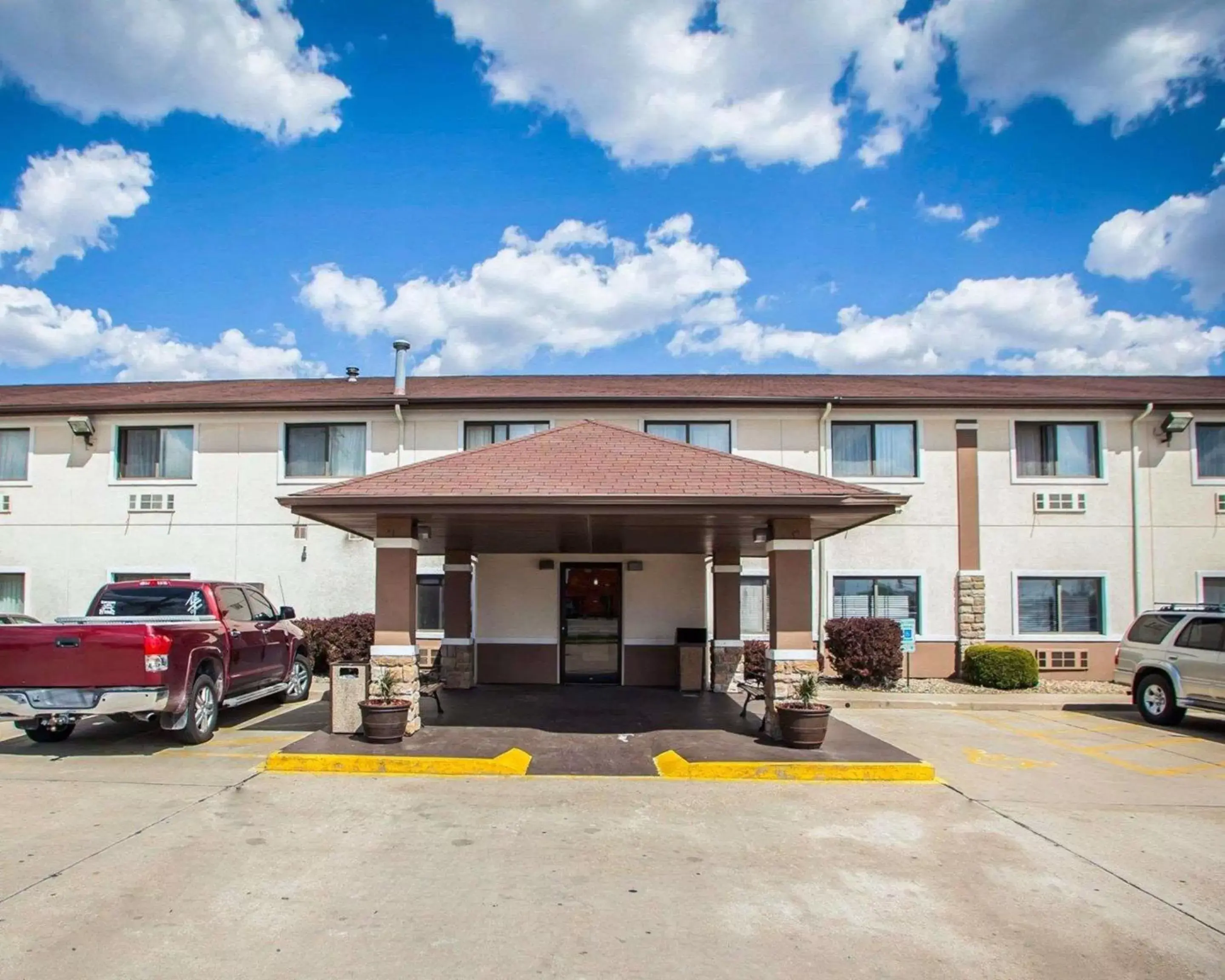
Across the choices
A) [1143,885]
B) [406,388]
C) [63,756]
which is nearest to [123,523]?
[406,388]

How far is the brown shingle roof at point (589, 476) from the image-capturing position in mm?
9453

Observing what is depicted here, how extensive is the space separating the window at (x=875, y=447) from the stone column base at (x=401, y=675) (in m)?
10.5

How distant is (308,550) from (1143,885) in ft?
50.1

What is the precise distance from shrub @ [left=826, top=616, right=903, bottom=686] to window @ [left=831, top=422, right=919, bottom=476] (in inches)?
128

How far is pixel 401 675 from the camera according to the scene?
9.98m

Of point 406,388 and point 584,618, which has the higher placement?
point 406,388

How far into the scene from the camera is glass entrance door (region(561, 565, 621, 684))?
15445 mm

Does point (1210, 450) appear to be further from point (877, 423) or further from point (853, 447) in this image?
point (853, 447)

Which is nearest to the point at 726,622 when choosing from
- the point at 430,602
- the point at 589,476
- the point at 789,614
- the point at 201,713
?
the point at 789,614

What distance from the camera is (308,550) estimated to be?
17359 mm

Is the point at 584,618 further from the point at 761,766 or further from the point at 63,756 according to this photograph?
the point at 63,756

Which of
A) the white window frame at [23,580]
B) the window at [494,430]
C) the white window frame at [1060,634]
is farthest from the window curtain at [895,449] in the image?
the white window frame at [23,580]

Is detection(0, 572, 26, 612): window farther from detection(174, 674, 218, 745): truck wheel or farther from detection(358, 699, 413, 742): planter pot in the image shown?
detection(358, 699, 413, 742): planter pot

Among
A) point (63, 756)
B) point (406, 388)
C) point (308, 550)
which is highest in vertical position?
point (406, 388)
